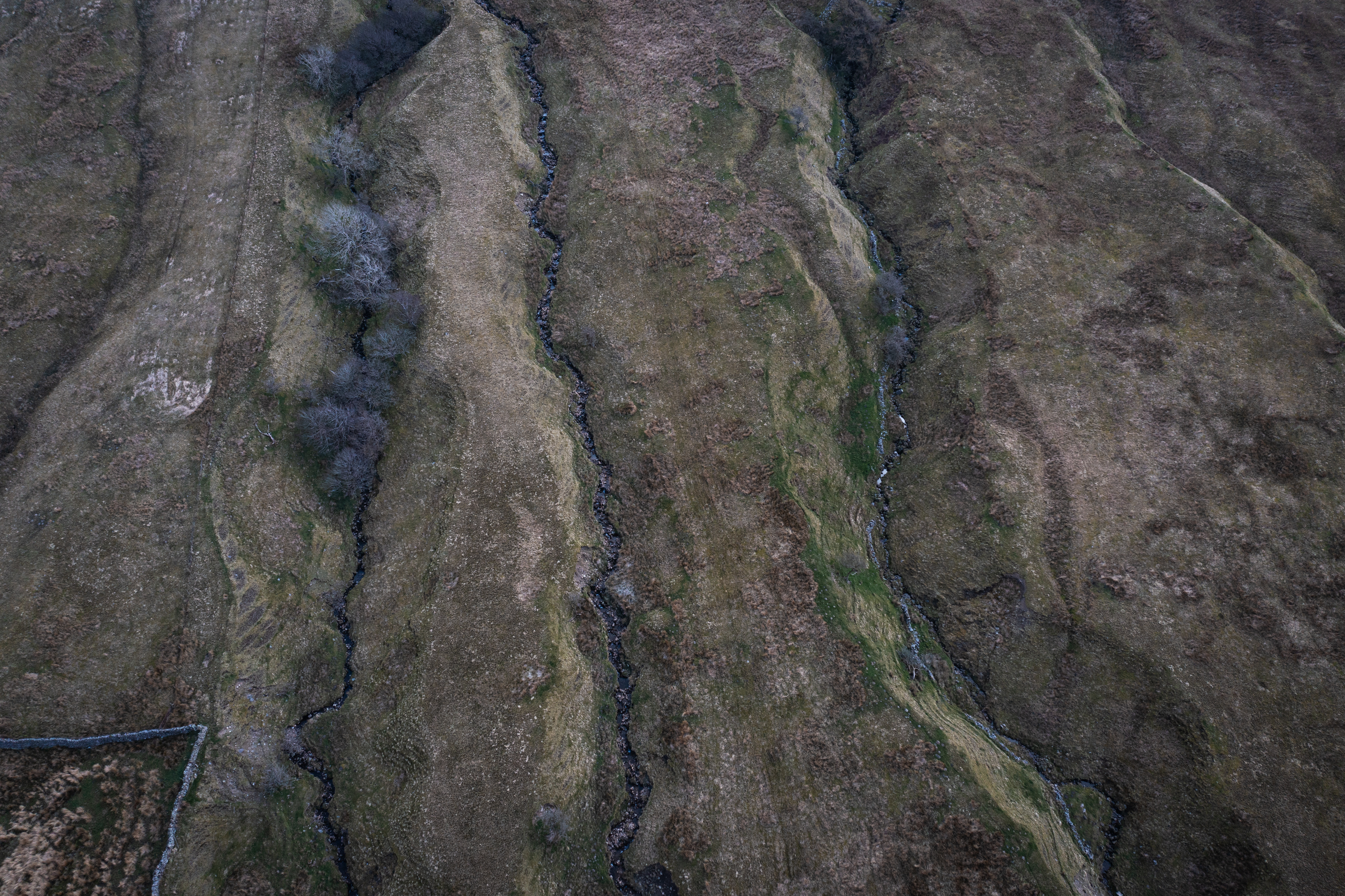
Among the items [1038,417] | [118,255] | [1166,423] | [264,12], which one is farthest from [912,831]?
[264,12]

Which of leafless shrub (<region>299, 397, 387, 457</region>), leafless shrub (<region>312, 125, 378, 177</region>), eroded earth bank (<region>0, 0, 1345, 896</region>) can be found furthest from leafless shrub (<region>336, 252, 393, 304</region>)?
leafless shrub (<region>312, 125, 378, 177</region>)

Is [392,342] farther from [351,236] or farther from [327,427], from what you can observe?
[351,236]

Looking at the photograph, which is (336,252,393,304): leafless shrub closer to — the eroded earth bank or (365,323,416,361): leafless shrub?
the eroded earth bank

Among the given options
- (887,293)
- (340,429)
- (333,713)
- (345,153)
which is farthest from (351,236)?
(887,293)

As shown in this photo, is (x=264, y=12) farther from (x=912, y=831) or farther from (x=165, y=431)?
(x=912, y=831)

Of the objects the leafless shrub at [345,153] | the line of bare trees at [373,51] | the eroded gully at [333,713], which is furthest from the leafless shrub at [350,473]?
the line of bare trees at [373,51]

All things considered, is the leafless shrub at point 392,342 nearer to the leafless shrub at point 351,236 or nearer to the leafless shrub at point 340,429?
the leafless shrub at point 340,429
